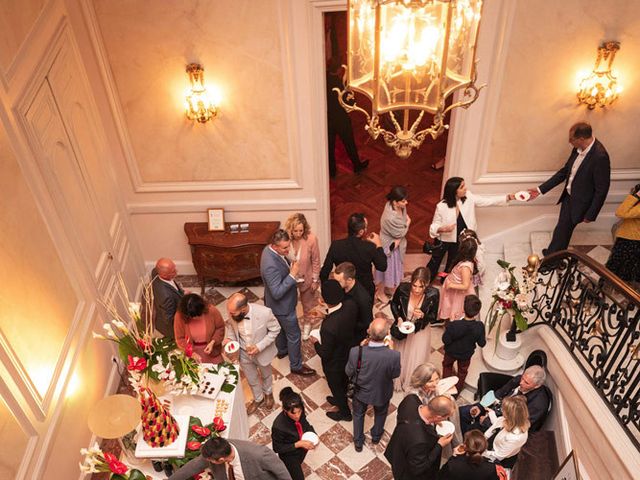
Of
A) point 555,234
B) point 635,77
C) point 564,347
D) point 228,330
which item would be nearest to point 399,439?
point 564,347

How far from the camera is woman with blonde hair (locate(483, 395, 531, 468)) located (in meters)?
4.46

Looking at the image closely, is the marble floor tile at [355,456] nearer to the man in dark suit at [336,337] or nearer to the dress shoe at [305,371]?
the man in dark suit at [336,337]

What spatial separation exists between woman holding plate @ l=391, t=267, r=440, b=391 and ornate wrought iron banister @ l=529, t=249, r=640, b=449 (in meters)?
1.25

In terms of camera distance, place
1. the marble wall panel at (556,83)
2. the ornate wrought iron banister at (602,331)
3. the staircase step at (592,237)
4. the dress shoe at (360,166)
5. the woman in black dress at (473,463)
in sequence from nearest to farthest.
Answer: the woman in black dress at (473,463), the ornate wrought iron banister at (602,331), the marble wall panel at (556,83), the staircase step at (592,237), the dress shoe at (360,166)

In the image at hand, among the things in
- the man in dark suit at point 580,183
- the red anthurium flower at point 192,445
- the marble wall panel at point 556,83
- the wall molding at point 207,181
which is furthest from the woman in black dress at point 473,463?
the wall molding at point 207,181

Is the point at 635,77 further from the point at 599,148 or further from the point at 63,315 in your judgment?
the point at 63,315

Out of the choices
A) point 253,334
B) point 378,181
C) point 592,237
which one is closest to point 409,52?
point 253,334

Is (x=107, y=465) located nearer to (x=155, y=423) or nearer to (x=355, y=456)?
(x=155, y=423)

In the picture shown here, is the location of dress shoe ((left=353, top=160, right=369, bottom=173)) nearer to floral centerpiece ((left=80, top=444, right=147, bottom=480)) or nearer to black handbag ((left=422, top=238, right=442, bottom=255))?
black handbag ((left=422, top=238, right=442, bottom=255))

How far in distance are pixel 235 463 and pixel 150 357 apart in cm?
104

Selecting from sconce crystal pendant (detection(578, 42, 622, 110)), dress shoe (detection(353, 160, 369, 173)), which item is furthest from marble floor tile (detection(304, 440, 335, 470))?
dress shoe (detection(353, 160, 369, 173))

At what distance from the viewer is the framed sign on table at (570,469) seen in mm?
4098

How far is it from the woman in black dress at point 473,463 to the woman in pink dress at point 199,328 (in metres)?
2.32

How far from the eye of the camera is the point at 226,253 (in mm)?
6840
